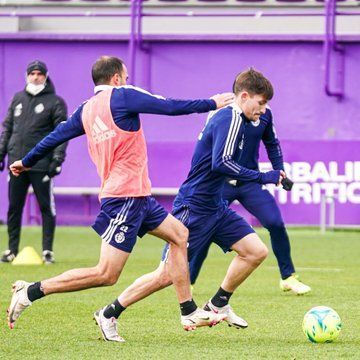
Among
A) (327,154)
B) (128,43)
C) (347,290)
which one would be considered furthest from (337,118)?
(347,290)

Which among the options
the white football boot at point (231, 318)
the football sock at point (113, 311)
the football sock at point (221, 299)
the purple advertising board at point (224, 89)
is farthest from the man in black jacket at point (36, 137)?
the purple advertising board at point (224, 89)

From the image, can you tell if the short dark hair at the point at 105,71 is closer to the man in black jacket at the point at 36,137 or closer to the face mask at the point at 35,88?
the man in black jacket at the point at 36,137

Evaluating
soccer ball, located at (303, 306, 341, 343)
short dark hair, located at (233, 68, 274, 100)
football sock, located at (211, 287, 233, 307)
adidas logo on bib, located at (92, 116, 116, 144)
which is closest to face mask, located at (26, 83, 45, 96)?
football sock, located at (211, 287, 233, 307)

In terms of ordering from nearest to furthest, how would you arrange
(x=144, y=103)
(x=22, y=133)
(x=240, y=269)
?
1. (x=144, y=103)
2. (x=240, y=269)
3. (x=22, y=133)

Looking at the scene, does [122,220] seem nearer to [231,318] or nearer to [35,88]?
[231,318]

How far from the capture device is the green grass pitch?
330 inches

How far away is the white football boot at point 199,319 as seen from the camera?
8969 mm

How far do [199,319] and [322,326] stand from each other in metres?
0.86

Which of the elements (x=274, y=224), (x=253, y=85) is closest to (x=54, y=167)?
(x=274, y=224)

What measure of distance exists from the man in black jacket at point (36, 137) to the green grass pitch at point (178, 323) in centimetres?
69

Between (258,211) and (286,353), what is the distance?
391 cm

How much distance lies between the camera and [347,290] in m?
12.5

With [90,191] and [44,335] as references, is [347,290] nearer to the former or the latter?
[44,335]

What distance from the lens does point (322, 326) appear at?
877 centimetres
